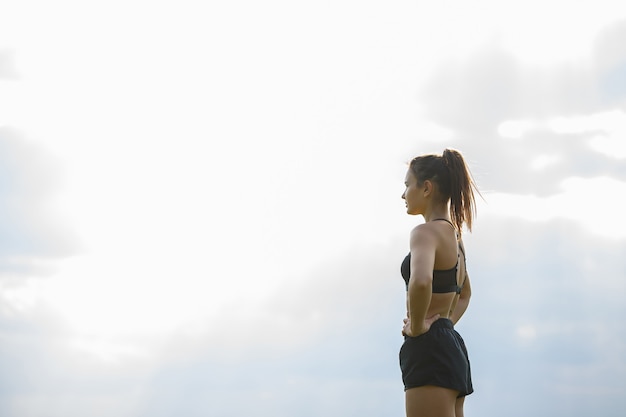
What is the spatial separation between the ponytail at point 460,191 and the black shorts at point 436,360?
0.82 meters

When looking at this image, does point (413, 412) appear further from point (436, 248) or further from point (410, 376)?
point (436, 248)

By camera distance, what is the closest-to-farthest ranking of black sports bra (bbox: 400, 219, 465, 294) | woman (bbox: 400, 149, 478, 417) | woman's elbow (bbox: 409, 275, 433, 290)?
woman's elbow (bbox: 409, 275, 433, 290)
woman (bbox: 400, 149, 478, 417)
black sports bra (bbox: 400, 219, 465, 294)

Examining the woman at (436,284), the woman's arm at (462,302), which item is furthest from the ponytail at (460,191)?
the woman's arm at (462,302)

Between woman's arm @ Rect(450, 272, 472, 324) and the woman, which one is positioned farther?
woman's arm @ Rect(450, 272, 472, 324)

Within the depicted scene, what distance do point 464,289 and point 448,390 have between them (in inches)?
48.6

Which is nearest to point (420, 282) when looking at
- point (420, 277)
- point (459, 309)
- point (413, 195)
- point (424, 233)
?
point (420, 277)

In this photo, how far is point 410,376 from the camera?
Result: 23.7 ft

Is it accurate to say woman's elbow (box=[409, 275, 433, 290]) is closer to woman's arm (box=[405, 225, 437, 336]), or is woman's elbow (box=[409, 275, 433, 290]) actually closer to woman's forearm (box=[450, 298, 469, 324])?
woman's arm (box=[405, 225, 437, 336])

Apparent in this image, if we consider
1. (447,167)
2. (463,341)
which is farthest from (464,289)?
(447,167)

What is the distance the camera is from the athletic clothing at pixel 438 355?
7.15 meters

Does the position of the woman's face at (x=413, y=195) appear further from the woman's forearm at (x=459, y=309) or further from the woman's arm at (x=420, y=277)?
the woman's forearm at (x=459, y=309)

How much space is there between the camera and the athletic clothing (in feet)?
23.5

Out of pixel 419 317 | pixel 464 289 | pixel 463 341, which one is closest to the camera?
pixel 419 317

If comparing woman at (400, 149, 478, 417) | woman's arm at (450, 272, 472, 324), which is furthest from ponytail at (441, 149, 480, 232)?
woman's arm at (450, 272, 472, 324)
